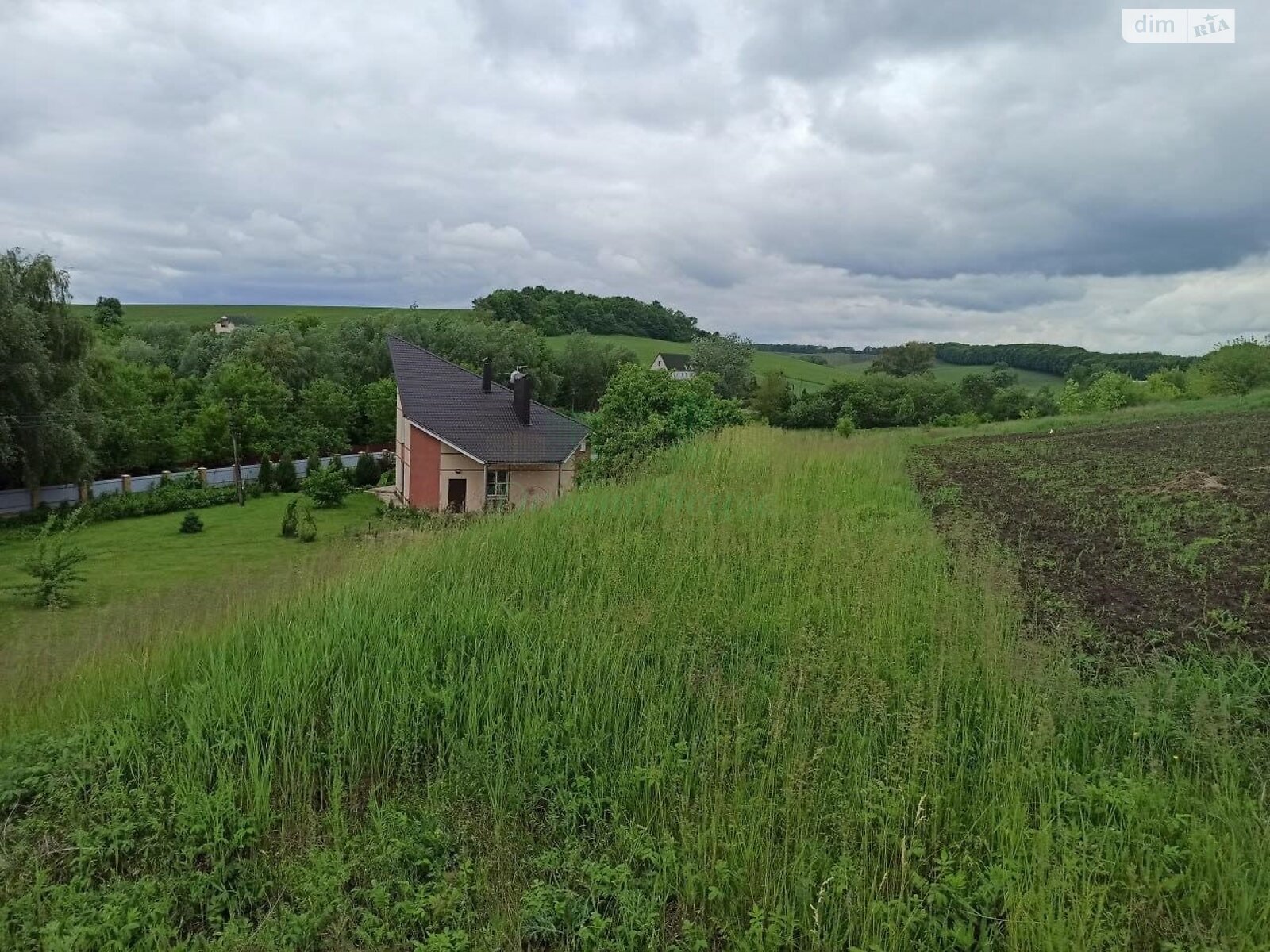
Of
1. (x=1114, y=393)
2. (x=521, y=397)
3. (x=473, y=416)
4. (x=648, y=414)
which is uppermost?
(x=1114, y=393)

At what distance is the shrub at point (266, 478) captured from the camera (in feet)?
115

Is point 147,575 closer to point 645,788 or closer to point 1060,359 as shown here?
point 645,788

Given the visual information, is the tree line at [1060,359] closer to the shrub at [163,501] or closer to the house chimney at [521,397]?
the house chimney at [521,397]

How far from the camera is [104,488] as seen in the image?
3158 centimetres

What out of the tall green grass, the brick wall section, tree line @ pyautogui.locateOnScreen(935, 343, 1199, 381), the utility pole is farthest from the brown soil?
tree line @ pyautogui.locateOnScreen(935, 343, 1199, 381)

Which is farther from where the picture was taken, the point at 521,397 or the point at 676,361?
the point at 676,361

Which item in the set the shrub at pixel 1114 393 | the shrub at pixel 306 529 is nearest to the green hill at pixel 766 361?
the shrub at pixel 1114 393

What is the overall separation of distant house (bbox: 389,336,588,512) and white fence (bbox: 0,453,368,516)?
12178mm

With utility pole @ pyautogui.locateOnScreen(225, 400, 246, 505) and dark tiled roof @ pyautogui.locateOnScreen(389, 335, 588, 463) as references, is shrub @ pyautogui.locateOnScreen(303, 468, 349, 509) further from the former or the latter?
dark tiled roof @ pyautogui.locateOnScreen(389, 335, 588, 463)

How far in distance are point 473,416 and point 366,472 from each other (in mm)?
11954

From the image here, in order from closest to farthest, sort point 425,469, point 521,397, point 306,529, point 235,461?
1. point 306,529
2. point 425,469
3. point 521,397
4. point 235,461

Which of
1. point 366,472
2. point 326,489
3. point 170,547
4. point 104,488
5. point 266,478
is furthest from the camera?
point 366,472

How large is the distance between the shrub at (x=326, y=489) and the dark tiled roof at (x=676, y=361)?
46.2 metres

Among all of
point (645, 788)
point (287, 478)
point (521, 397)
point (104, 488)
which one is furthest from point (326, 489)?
point (645, 788)
